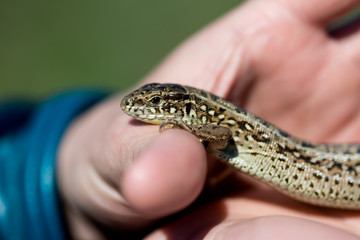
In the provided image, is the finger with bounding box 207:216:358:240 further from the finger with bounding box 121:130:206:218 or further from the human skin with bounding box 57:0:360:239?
the finger with bounding box 121:130:206:218

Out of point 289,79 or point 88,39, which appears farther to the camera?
point 88,39

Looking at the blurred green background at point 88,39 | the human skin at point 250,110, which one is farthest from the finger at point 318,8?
the blurred green background at point 88,39

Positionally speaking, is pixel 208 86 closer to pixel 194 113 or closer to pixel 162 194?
pixel 194 113

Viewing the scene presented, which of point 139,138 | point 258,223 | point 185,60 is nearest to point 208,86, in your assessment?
point 185,60

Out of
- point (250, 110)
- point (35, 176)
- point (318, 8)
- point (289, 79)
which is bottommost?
point (35, 176)

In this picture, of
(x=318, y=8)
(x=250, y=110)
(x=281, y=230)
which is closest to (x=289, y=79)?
(x=250, y=110)

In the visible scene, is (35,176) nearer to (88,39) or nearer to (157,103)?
(157,103)
